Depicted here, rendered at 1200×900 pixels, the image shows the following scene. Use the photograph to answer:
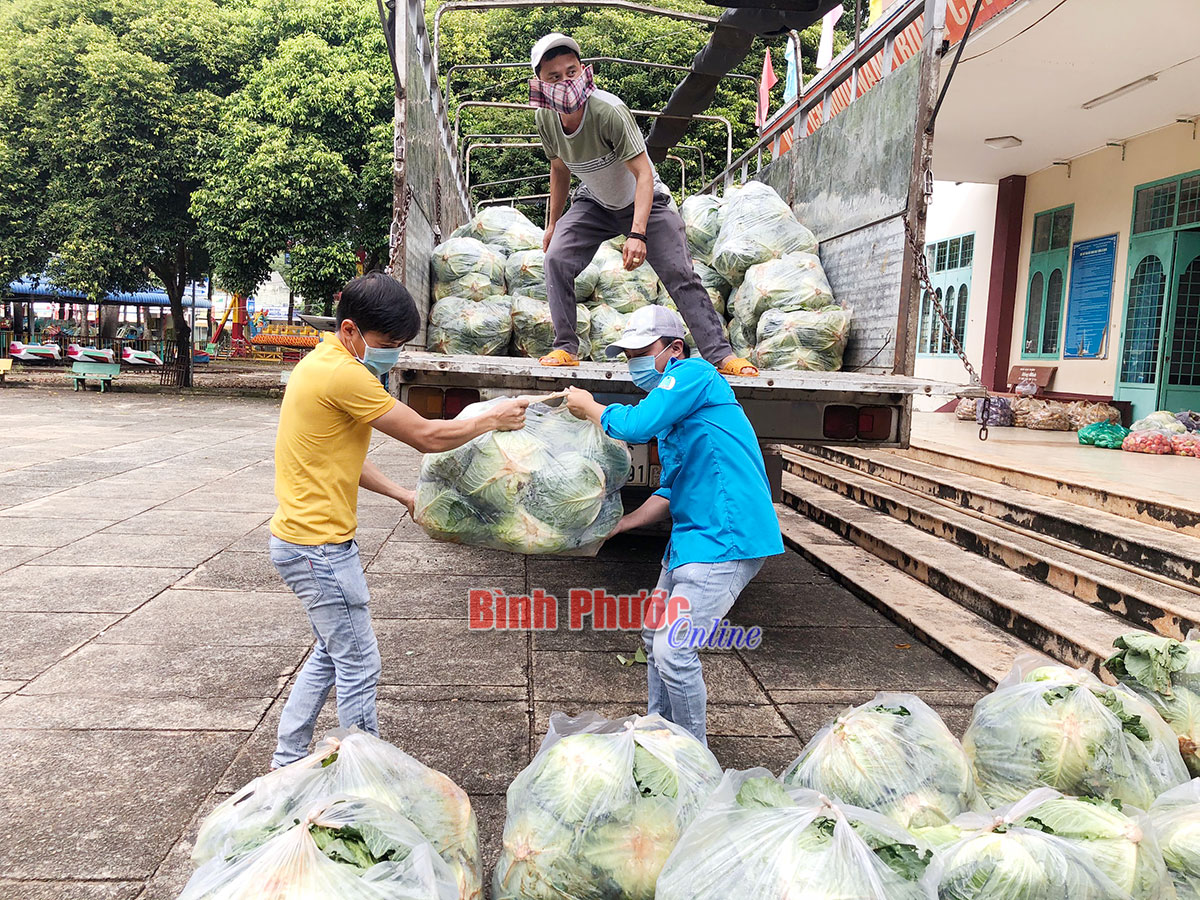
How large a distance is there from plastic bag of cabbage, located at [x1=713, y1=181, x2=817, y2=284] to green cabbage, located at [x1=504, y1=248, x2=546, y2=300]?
3.69ft

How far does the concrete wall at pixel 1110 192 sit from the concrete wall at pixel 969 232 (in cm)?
114

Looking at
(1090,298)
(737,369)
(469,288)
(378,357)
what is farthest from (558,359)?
(1090,298)

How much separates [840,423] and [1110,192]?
8.20 metres

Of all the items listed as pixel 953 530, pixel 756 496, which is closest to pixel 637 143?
pixel 756 496

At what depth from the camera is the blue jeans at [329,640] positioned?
2.22 m

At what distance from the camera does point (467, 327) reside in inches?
178

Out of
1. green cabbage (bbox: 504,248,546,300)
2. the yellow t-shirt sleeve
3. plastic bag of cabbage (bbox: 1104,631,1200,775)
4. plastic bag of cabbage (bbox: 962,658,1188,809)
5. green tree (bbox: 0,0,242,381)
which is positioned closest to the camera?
plastic bag of cabbage (bbox: 962,658,1188,809)

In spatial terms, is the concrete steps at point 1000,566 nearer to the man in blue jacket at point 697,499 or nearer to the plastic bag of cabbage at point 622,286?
the man in blue jacket at point 697,499

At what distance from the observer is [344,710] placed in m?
2.29

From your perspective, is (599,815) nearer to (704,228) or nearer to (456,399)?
(456,399)

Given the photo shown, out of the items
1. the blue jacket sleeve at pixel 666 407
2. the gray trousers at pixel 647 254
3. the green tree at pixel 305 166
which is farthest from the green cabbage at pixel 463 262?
the green tree at pixel 305 166

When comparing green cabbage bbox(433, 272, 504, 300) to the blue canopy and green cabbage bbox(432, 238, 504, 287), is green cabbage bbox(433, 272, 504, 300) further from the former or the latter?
the blue canopy

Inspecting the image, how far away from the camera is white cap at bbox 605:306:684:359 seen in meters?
2.61

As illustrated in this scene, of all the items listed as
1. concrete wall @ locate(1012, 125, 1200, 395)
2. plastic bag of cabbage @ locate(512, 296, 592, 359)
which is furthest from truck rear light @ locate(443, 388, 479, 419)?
concrete wall @ locate(1012, 125, 1200, 395)
